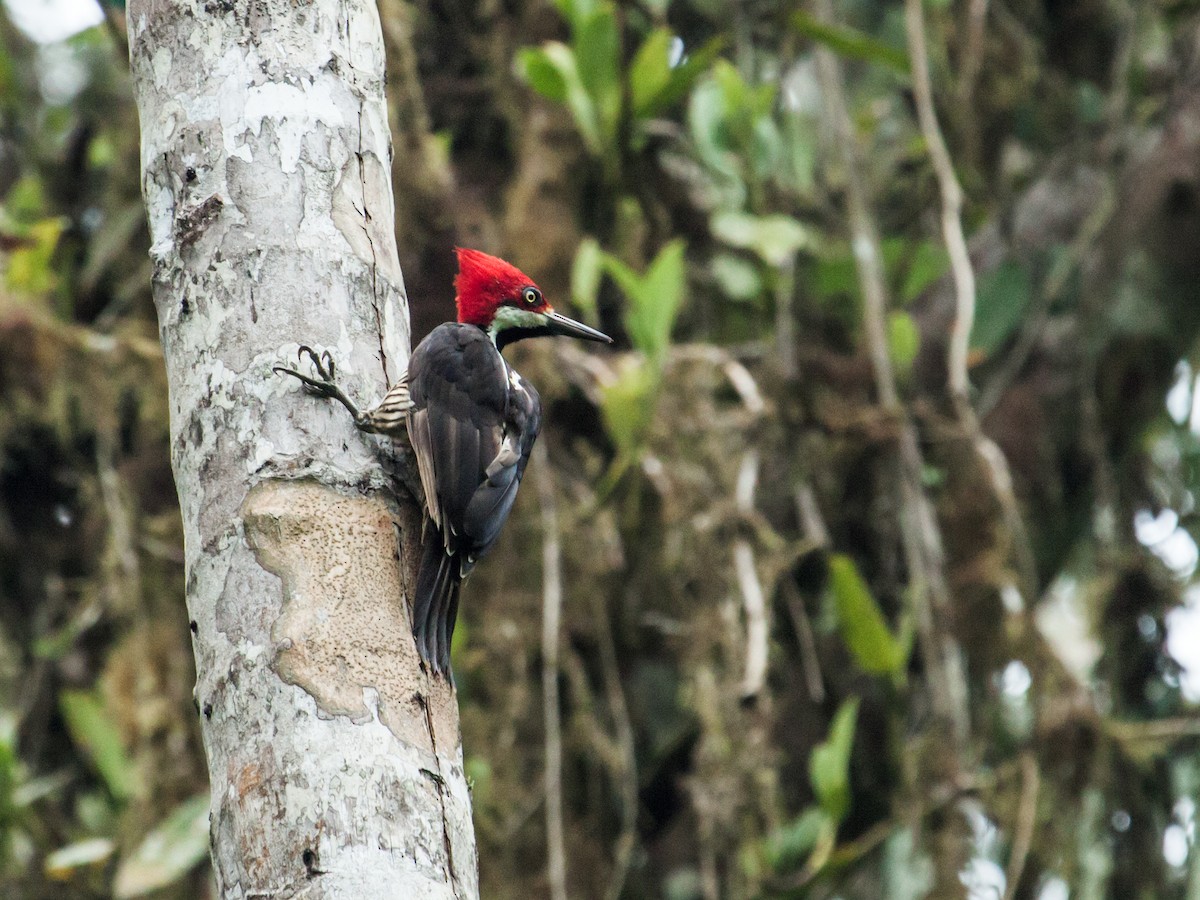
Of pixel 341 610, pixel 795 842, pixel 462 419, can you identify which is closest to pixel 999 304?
pixel 795 842

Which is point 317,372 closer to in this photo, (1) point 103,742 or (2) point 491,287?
(2) point 491,287

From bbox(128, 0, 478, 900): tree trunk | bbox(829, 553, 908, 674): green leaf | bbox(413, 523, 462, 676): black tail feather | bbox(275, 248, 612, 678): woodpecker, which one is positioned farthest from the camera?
bbox(829, 553, 908, 674): green leaf

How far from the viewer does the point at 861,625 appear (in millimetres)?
3627

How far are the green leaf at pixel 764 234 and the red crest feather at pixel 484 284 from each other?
110 cm

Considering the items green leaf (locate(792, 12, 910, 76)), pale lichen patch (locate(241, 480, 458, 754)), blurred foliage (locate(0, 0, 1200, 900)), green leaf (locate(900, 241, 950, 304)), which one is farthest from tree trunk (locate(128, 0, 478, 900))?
green leaf (locate(900, 241, 950, 304))

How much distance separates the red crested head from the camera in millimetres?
3018

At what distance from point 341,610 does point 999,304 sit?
3.28m

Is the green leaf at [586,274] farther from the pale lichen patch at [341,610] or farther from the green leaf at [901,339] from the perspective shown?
the pale lichen patch at [341,610]

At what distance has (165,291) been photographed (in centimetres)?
197

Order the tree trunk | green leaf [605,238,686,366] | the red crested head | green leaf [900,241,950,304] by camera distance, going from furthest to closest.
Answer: green leaf [900,241,950,304] → green leaf [605,238,686,366] → the red crested head → the tree trunk

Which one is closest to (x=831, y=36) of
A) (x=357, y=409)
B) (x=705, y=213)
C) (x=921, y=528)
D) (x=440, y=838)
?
(x=705, y=213)

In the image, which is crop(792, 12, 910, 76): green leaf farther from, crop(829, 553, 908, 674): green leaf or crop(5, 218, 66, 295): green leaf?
crop(5, 218, 66, 295): green leaf

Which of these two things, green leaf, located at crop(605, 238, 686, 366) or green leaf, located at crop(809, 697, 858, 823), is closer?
green leaf, located at crop(809, 697, 858, 823)

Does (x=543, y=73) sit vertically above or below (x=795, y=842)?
above
